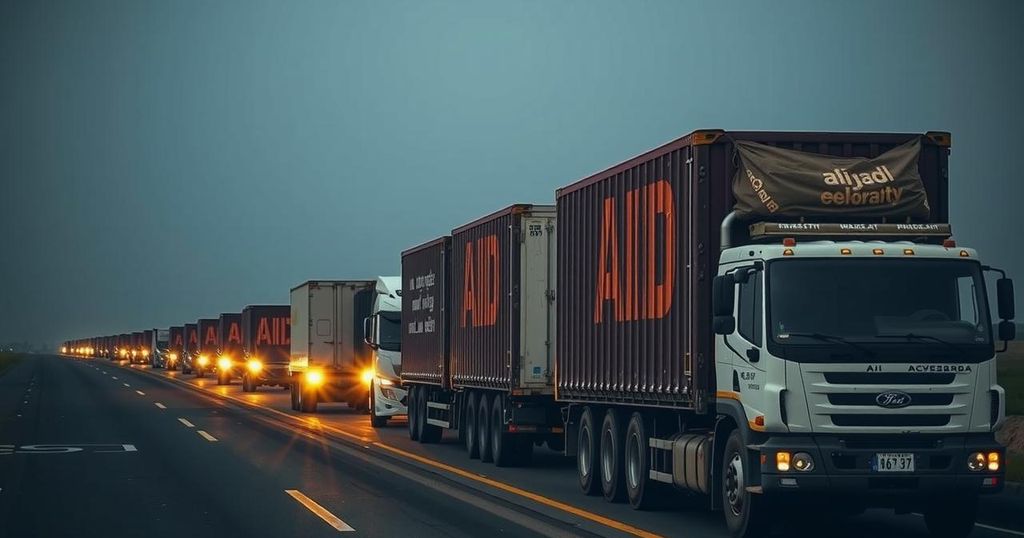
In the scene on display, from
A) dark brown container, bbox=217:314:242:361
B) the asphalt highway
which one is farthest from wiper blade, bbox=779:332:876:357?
dark brown container, bbox=217:314:242:361

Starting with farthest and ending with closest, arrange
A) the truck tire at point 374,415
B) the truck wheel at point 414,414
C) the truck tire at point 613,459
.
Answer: the truck tire at point 374,415 < the truck wheel at point 414,414 < the truck tire at point 613,459

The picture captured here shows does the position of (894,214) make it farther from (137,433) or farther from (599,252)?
(137,433)

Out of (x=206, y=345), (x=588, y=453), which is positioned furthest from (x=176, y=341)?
(x=588, y=453)

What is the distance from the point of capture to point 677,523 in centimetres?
1389

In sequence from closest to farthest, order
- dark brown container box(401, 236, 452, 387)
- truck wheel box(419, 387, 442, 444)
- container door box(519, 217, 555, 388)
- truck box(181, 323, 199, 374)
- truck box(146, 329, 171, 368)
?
container door box(519, 217, 555, 388) < dark brown container box(401, 236, 452, 387) < truck wheel box(419, 387, 442, 444) < truck box(181, 323, 199, 374) < truck box(146, 329, 171, 368)

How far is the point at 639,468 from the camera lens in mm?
14898

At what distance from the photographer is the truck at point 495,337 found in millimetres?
20328

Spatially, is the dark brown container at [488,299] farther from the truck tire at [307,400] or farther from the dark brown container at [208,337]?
the dark brown container at [208,337]

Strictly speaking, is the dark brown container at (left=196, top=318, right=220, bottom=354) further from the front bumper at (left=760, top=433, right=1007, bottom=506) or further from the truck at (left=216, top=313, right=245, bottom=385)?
the front bumper at (left=760, top=433, right=1007, bottom=506)

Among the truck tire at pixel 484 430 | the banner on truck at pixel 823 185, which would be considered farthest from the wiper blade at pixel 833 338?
the truck tire at pixel 484 430

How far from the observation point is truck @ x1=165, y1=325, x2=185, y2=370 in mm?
92375

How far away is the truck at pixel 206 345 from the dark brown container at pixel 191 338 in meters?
1.98

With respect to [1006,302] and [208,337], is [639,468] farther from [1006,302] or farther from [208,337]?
[208,337]

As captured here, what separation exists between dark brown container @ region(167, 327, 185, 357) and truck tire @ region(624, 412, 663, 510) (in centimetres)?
7769
